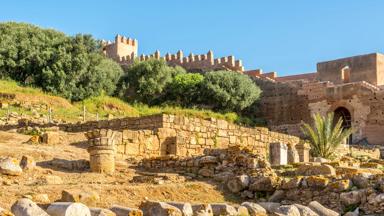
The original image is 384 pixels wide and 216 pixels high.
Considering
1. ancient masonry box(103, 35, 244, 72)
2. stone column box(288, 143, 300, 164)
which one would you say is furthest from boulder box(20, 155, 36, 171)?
ancient masonry box(103, 35, 244, 72)

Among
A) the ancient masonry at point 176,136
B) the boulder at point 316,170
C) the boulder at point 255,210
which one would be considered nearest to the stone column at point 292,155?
the ancient masonry at point 176,136

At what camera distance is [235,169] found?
11891 mm

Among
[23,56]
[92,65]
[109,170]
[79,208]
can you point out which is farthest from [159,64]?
[79,208]

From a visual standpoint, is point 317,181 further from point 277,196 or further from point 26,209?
point 26,209

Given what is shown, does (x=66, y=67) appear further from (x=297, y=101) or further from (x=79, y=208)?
(x=79, y=208)

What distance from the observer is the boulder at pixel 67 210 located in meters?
6.80

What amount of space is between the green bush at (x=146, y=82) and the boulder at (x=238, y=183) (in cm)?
2530

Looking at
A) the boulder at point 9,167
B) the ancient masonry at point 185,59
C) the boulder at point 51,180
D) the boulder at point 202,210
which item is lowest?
the boulder at point 202,210

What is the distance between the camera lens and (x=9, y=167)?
10.1 metres

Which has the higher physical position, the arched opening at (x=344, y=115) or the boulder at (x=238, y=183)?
the arched opening at (x=344, y=115)

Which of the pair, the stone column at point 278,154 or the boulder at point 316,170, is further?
the stone column at point 278,154

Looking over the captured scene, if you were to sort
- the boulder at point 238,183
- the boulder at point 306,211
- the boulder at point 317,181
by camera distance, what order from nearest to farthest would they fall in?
the boulder at point 306,211 → the boulder at point 317,181 → the boulder at point 238,183

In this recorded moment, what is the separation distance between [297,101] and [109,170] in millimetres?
28223

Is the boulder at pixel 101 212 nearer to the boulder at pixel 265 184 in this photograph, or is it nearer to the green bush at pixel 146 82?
the boulder at pixel 265 184
